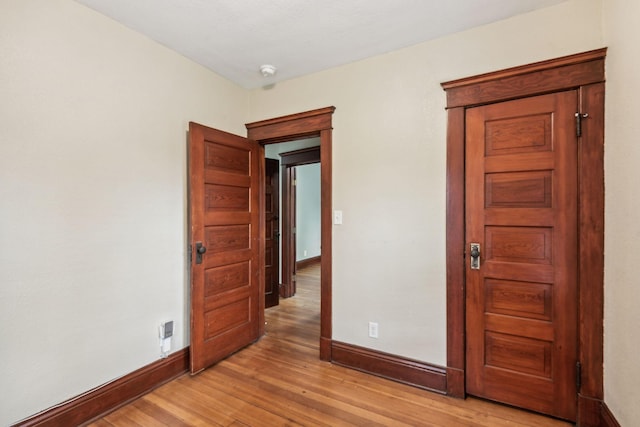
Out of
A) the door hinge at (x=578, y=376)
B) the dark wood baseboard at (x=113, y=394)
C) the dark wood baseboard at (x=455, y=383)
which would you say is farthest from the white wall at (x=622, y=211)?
the dark wood baseboard at (x=113, y=394)

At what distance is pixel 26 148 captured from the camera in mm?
1606

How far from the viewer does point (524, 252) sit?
193cm

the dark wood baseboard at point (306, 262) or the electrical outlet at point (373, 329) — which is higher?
the electrical outlet at point (373, 329)

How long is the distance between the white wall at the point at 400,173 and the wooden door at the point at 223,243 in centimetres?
88

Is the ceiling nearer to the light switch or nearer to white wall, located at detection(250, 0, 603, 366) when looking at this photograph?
white wall, located at detection(250, 0, 603, 366)

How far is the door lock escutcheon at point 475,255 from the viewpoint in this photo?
2.05 m

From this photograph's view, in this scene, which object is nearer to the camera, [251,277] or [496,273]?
[496,273]

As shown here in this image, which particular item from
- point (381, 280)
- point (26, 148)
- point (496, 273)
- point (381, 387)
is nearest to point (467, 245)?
point (496, 273)

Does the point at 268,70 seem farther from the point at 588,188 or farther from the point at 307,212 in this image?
the point at 307,212

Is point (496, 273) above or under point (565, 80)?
under

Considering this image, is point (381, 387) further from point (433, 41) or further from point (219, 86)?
point (219, 86)

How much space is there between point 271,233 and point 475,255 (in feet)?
9.05

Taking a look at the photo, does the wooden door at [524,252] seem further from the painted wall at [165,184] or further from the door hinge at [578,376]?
the painted wall at [165,184]

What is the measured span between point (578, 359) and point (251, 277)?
2525 mm
